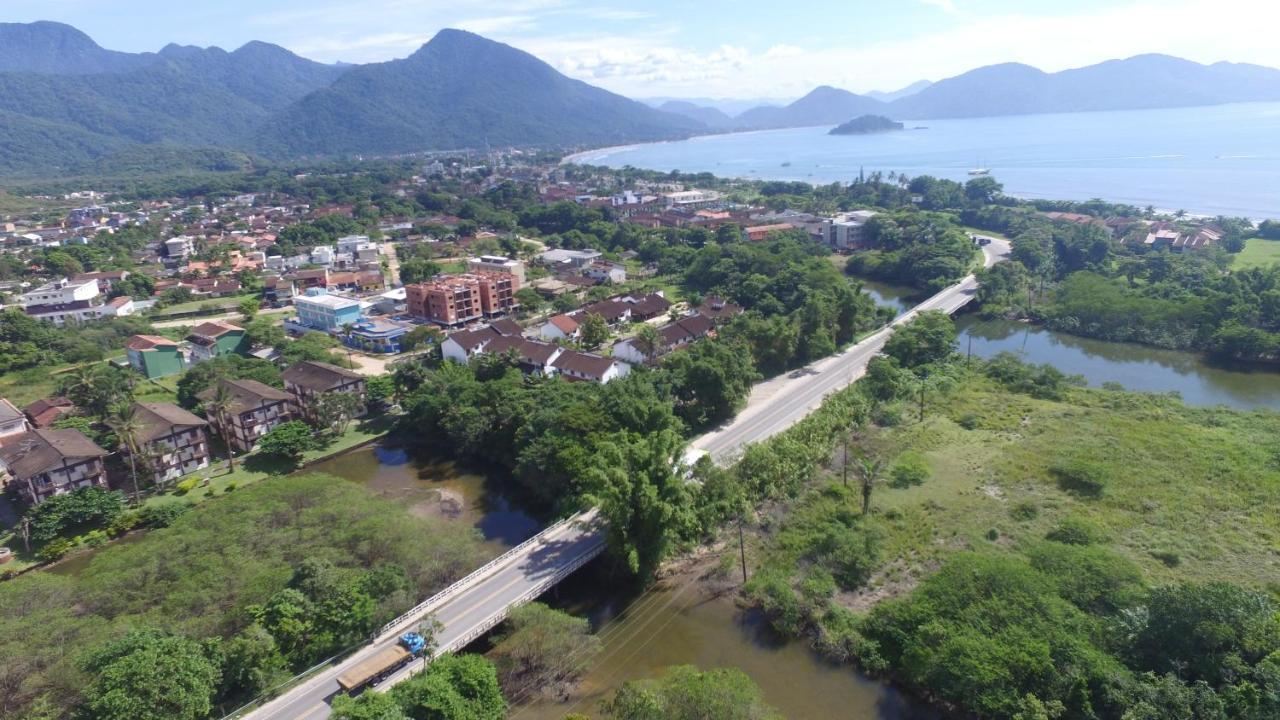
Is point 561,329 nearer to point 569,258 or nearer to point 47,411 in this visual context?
point 569,258

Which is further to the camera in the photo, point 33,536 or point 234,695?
point 33,536

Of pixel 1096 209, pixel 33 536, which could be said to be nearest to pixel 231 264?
pixel 33 536

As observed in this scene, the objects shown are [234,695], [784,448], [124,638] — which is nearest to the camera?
[124,638]

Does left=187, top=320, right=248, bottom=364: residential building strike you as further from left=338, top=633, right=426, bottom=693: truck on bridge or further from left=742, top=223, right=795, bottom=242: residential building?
left=742, top=223, right=795, bottom=242: residential building

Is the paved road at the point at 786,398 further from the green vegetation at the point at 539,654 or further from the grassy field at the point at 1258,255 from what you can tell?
the grassy field at the point at 1258,255

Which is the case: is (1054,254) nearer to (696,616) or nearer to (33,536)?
(696,616)

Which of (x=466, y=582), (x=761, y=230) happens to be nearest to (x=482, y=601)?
(x=466, y=582)

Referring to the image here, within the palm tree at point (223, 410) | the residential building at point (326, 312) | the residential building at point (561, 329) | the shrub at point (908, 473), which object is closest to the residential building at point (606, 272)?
the residential building at point (561, 329)
